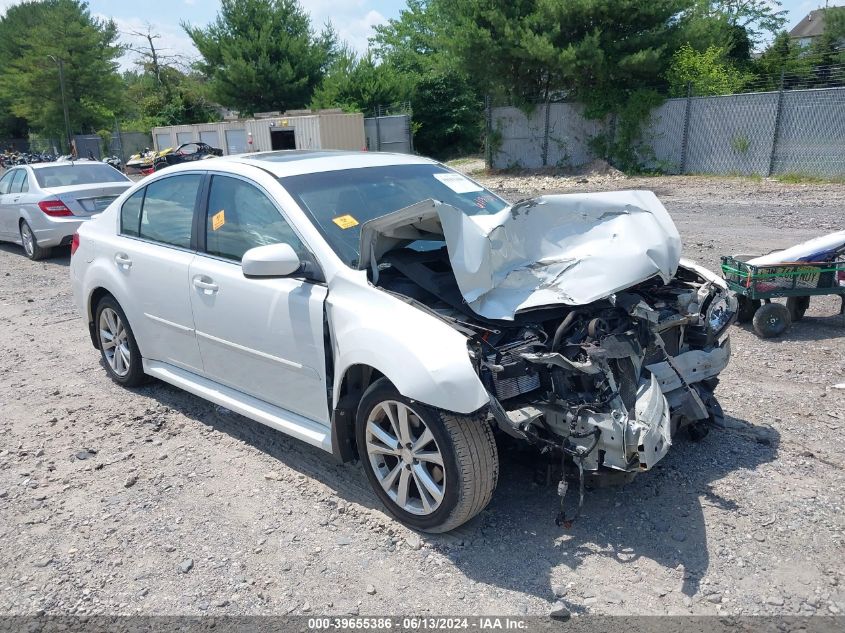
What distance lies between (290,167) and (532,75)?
2278cm

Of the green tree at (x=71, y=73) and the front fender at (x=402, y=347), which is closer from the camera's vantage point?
the front fender at (x=402, y=347)

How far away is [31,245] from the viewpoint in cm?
1148

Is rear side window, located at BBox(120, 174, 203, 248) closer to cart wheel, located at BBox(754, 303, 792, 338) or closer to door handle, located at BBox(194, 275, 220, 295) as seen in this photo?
door handle, located at BBox(194, 275, 220, 295)

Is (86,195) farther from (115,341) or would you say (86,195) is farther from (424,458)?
(424,458)

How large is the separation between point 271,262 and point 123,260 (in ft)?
6.70

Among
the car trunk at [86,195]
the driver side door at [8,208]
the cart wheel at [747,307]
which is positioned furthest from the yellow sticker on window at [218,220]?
the driver side door at [8,208]

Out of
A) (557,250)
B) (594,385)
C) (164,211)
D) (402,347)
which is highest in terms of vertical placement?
(164,211)

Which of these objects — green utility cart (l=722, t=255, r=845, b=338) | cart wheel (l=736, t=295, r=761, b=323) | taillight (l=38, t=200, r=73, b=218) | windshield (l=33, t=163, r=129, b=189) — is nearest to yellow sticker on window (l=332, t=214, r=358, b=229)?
green utility cart (l=722, t=255, r=845, b=338)

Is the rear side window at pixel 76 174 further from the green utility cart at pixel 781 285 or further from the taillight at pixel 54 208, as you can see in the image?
the green utility cart at pixel 781 285

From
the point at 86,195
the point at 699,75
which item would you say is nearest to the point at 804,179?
the point at 699,75

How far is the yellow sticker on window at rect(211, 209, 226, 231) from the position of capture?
14.4 ft

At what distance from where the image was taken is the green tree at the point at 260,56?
4166 cm

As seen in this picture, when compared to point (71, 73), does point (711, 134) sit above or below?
below

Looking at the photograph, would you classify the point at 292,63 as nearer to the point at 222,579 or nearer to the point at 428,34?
the point at 428,34
